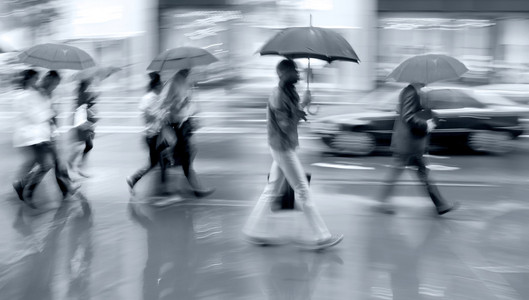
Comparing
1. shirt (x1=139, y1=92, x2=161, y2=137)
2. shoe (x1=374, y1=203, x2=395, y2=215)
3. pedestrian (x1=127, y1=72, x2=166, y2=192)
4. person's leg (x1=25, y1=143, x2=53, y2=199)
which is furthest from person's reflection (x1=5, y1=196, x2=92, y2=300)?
shoe (x1=374, y1=203, x2=395, y2=215)

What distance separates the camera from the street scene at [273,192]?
548 cm

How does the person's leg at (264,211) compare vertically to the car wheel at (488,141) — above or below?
above

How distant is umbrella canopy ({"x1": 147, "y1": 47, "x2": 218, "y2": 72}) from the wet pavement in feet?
5.11

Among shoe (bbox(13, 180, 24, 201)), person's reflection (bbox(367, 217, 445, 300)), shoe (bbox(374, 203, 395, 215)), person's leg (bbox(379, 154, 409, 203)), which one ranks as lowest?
shoe (bbox(374, 203, 395, 215))

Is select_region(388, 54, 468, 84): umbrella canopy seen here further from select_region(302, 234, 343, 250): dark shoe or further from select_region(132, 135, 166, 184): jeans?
select_region(132, 135, 166, 184): jeans

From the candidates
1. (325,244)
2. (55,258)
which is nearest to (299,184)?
(325,244)

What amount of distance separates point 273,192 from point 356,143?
5642 millimetres

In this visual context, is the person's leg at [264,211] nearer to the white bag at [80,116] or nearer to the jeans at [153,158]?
the jeans at [153,158]

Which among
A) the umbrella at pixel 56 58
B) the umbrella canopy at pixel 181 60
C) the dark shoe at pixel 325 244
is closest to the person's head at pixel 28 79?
the umbrella at pixel 56 58

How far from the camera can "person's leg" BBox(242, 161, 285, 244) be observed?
629 cm

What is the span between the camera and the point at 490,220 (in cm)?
737

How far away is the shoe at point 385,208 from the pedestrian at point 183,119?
6.56 feet

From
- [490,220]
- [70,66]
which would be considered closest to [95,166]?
[70,66]

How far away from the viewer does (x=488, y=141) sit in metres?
12.0
